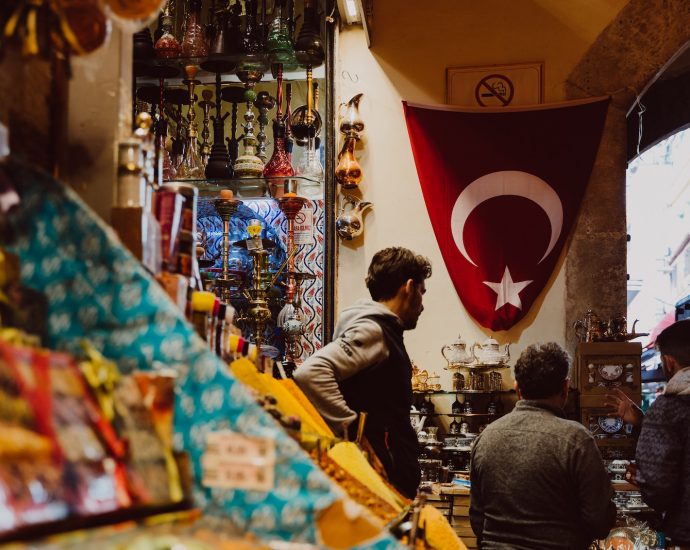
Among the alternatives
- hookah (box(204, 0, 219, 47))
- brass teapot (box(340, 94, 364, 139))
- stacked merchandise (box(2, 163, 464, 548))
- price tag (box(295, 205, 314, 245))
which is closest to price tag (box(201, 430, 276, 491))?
stacked merchandise (box(2, 163, 464, 548))

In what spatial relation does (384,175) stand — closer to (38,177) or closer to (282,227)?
(282,227)

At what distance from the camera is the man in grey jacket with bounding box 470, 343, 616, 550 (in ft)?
9.55

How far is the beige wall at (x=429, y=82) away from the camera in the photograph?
530 centimetres

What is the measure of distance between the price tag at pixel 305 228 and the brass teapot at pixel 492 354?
4.59 feet

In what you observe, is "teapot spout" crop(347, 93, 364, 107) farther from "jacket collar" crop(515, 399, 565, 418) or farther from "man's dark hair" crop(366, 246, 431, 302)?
"jacket collar" crop(515, 399, 565, 418)

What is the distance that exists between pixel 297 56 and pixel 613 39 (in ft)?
6.31

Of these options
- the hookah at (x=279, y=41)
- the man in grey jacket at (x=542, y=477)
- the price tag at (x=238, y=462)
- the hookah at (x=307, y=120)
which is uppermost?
the hookah at (x=279, y=41)

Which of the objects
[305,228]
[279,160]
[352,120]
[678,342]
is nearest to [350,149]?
[352,120]

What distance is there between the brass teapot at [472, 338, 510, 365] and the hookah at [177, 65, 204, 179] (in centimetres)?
192

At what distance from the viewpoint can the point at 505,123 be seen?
209 inches

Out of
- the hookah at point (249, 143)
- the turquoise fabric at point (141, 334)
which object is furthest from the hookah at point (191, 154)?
the turquoise fabric at point (141, 334)

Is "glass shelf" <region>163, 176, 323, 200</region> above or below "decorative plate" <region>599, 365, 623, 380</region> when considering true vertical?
above

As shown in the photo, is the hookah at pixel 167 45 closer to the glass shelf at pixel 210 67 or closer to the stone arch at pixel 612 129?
the glass shelf at pixel 210 67

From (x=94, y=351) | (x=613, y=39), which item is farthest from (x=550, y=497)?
(x=613, y=39)
